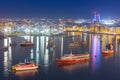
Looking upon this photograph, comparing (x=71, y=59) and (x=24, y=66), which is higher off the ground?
(x=71, y=59)

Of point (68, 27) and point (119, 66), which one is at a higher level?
point (68, 27)

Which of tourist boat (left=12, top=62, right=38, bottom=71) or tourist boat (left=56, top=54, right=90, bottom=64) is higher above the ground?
tourist boat (left=56, top=54, right=90, bottom=64)

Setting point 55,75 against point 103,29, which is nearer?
point 55,75

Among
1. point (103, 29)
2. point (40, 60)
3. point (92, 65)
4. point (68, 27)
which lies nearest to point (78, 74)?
point (92, 65)

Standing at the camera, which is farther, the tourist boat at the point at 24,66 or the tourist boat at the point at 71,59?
the tourist boat at the point at 71,59

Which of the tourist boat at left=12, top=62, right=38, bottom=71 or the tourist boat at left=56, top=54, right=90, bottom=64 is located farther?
the tourist boat at left=56, top=54, right=90, bottom=64

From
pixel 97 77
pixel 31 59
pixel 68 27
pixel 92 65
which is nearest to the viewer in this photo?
pixel 97 77

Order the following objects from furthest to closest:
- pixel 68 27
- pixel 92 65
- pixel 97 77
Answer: pixel 68 27 → pixel 92 65 → pixel 97 77

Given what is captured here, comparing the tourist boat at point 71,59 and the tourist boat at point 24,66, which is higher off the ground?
the tourist boat at point 71,59

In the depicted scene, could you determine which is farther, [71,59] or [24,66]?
[71,59]

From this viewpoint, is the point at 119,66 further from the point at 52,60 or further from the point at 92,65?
the point at 52,60

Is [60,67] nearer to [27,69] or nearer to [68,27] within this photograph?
[27,69]
